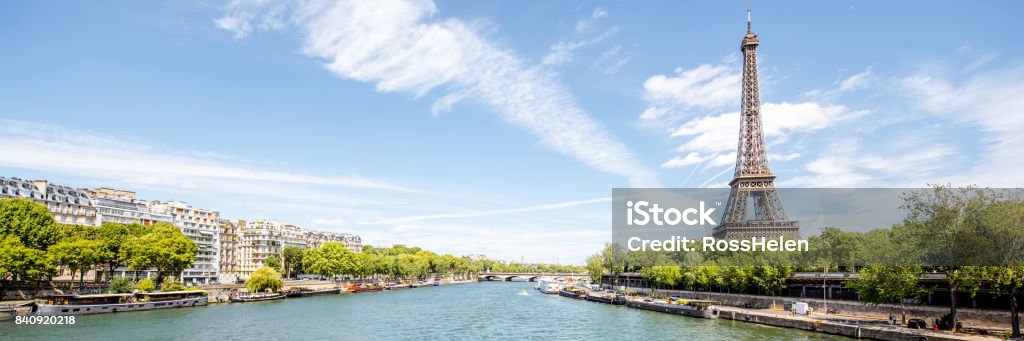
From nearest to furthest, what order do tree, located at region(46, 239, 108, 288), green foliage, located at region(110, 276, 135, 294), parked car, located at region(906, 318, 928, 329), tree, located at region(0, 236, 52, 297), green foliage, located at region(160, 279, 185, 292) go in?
parked car, located at region(906, 318, 928, 329) → tree, located at region(0, 236, 52, 297) → tree, located at region(46, 239, 108, 288) → green foliage, located at region(110, 276, 135, 294) → green foliage, located at region(160, 279, 185, 292)

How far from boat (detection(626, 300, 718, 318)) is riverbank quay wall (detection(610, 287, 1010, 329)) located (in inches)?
143

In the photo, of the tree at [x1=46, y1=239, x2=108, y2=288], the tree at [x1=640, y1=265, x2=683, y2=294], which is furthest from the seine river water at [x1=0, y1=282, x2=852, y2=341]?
the tree at [x1=640, y1=265, x2=683, y2=294]

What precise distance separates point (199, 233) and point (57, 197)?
2384cm

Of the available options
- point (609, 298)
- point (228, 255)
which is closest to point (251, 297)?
point (609, 298)

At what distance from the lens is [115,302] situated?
6450 cm

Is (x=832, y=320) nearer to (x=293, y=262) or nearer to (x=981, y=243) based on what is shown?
(x=981, y=243)

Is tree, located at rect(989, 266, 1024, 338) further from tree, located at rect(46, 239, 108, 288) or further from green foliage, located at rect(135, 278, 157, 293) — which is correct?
tree, located at rect(46, 239, 108, 288)

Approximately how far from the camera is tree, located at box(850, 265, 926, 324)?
149 feet

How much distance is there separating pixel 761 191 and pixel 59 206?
105m

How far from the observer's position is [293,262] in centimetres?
14662

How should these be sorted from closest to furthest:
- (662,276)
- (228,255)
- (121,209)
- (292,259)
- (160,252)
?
(160,252) → (662,276) → (121,209) → (228,255) → (292,259)

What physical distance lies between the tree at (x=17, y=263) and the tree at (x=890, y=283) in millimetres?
70564

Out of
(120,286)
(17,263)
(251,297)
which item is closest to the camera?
(17,263)

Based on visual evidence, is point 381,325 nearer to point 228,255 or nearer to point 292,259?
point 228,255
